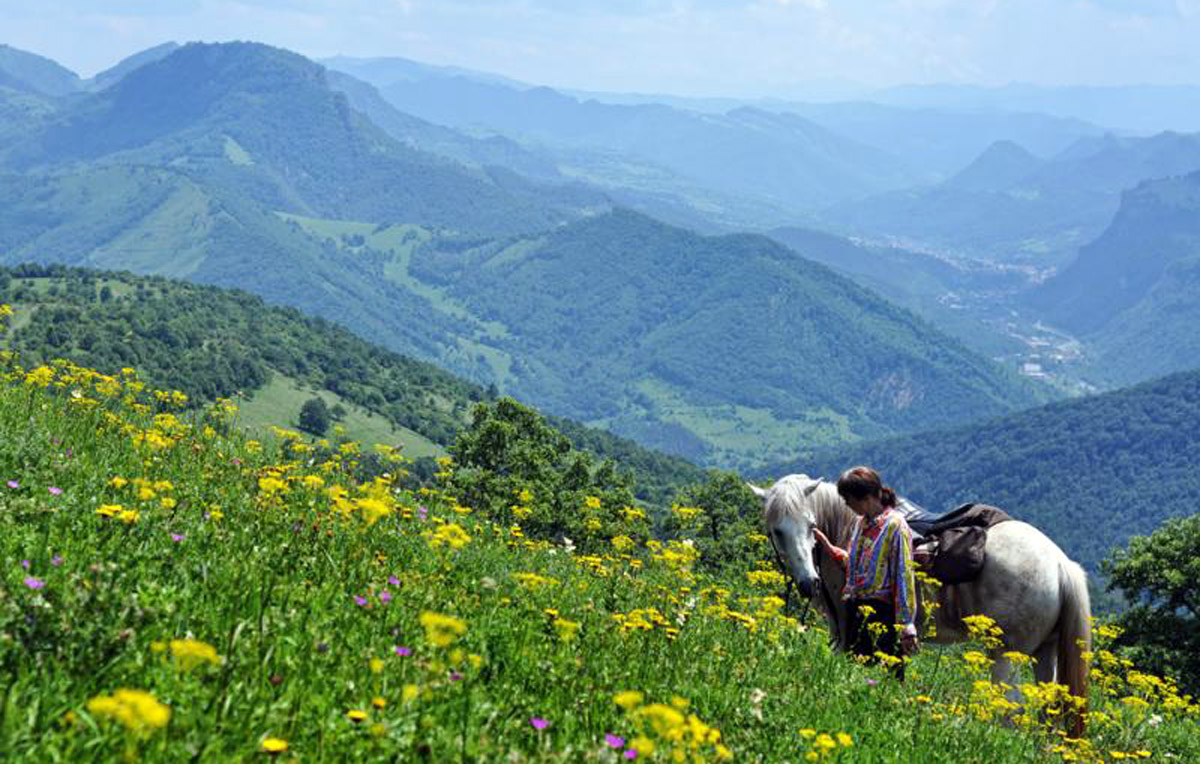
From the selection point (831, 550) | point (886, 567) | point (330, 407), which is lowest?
point (330, 407)

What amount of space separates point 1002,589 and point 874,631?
1.90m

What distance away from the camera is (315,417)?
15712 centimetres

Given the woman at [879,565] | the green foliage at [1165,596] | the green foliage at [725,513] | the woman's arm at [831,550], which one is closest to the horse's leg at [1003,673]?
the woman at [879,565]

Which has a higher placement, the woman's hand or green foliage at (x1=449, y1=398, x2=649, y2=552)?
the woman's hand

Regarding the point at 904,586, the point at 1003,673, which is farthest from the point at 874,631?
the point at 1003,673

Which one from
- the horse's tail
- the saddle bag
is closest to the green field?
the saddle bag

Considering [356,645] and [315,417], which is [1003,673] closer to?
[356,645]

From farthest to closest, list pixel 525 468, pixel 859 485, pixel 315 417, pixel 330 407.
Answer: pixel 330 407 < pixel 315 417 < pixel 525 468 < pixel 859 485

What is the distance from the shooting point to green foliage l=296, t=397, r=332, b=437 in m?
153

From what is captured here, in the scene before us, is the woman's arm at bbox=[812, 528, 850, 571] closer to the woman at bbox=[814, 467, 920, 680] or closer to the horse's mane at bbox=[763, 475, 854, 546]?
the horse's mane at bbox=[763, 475, 854, 546]

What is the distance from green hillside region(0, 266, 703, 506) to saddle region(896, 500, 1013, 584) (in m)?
111

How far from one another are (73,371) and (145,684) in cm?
964

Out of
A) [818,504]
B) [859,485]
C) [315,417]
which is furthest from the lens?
[315,417]

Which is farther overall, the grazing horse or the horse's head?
the horse's head
